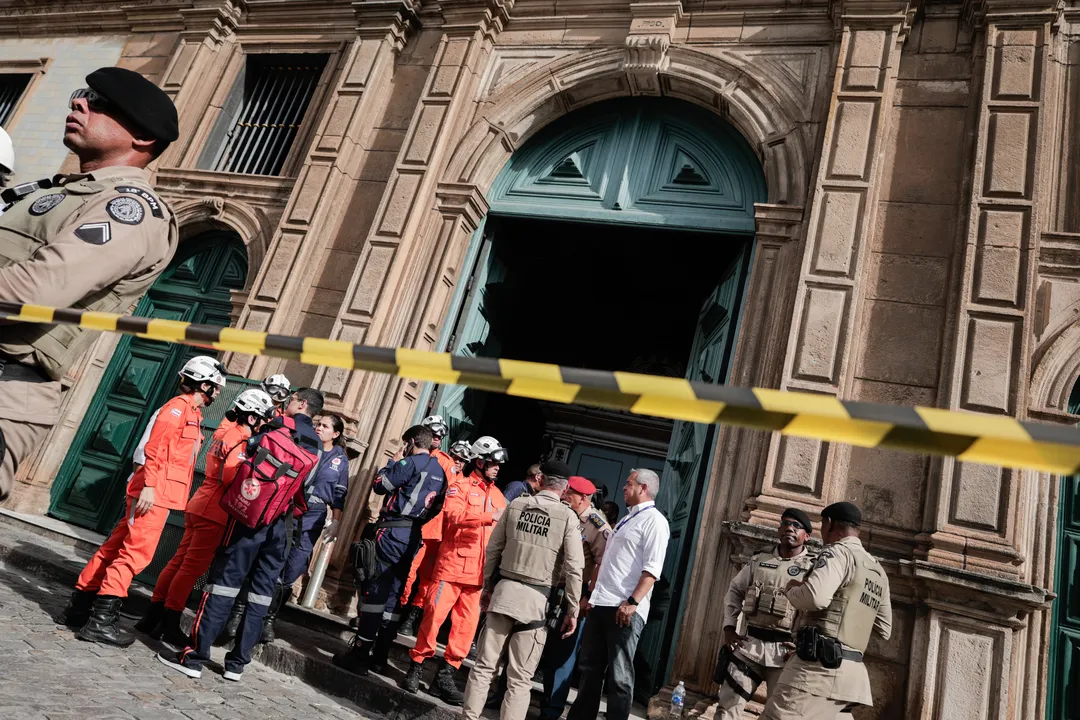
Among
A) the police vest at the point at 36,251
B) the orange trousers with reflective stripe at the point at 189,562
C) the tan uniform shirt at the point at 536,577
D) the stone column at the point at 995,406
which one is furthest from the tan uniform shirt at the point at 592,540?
the police vest at the point at 36,251

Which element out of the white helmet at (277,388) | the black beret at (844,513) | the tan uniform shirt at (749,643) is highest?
the white helmet at (277,388)

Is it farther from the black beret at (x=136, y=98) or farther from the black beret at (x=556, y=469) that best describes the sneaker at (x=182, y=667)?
the black beret at (x=136, y=98)

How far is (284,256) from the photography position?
28.2 feet

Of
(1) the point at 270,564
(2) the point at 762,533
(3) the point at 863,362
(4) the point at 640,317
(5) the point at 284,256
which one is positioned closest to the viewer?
(1) the point at 270,564

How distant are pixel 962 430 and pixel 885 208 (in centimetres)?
647

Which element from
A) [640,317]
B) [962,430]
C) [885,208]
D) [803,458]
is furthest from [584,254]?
[962,430]

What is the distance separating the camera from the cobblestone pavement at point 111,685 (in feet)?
11.2

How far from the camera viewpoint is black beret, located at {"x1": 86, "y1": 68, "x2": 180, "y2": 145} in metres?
2.38

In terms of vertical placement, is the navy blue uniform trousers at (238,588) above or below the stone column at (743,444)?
below

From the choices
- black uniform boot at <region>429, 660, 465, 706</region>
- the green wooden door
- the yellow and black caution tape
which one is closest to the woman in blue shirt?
black uniform boot at <region>429, 660, 465, 706</region>

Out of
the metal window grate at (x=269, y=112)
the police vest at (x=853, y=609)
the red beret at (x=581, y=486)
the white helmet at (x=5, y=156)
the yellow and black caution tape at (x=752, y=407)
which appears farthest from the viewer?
the metal window grate at (x=269, y=112)

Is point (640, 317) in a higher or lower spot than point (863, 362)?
higher

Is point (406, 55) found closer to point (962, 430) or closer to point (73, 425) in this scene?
point (73, 425)

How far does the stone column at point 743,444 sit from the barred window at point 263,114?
6.71m
